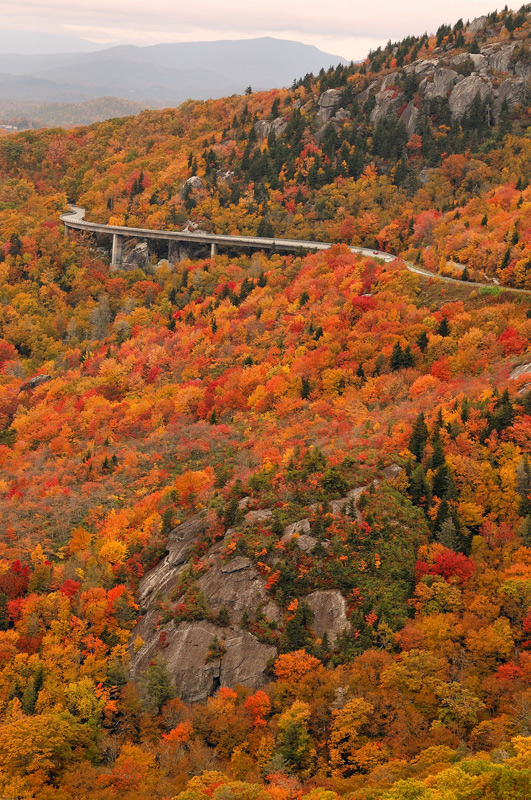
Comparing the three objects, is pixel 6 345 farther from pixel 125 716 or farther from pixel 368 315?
pixel 125 716

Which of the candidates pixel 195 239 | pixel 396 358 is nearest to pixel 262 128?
pixel 195 239

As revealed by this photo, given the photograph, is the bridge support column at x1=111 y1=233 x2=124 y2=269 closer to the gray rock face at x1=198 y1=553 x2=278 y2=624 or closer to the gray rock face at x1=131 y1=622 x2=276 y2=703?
the gray rock face at x1=198 y1=553 x2=278 y2=624

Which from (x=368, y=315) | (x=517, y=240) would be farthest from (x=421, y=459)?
(x=517, y=240)

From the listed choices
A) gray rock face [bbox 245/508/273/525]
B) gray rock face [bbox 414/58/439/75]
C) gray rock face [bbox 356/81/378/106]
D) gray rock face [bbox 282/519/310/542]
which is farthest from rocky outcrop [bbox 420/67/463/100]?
gray rock face [bbox 282/519/310/542]

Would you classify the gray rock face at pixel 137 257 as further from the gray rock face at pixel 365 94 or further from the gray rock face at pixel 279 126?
the gray rock face at pixel 365 94

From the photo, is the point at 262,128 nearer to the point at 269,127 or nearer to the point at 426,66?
the point at 269,127
